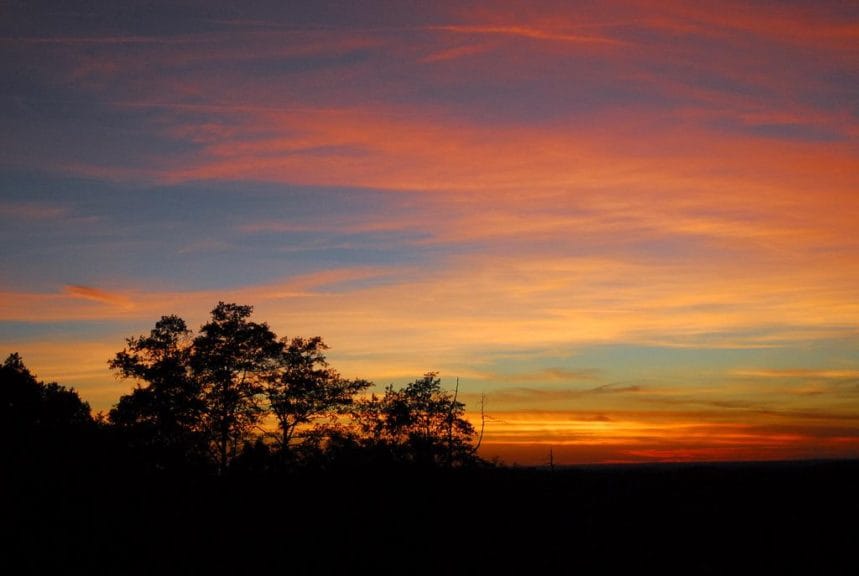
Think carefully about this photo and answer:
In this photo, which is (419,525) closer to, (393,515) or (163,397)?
(393,515)

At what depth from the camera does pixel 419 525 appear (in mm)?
25203

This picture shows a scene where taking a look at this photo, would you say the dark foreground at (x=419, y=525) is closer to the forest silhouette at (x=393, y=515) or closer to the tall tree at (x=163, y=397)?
the forest silhouette at (x=393, y=515)

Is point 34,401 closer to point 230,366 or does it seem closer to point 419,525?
point 230,366

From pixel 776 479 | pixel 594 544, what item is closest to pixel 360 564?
pixel 594 544

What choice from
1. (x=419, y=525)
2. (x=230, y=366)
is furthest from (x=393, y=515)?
(x=230, y=366)

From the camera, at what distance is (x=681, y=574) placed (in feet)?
65.4

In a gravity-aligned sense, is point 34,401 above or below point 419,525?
above

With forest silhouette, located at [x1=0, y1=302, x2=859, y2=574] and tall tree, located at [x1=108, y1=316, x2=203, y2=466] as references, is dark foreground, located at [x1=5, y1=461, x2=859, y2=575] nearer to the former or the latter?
forest silhouette, located at [x1=0, y1=302, x2=859, y2=574]

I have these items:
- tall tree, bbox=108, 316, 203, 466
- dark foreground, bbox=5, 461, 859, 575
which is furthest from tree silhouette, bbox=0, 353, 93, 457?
dark foreground, bbox=5, 461, 859, 575

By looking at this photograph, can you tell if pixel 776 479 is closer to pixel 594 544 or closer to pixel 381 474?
pixel 594 544

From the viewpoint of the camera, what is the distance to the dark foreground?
21.1 m

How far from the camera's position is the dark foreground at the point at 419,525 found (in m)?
21.1

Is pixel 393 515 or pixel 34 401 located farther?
pixel 34 401

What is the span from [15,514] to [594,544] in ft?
56.7
